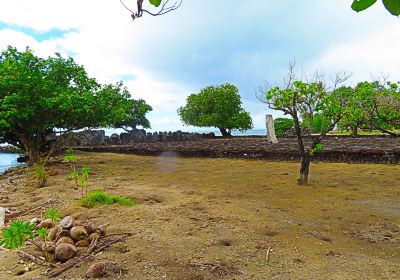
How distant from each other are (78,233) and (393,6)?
4.29 metres

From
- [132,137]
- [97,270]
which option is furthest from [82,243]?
[132,137]

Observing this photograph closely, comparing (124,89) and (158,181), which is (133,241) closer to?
(158,181)

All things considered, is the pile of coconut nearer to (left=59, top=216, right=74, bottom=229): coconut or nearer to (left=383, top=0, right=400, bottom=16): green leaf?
(left=59, top=216, right=74, bottom=229): coconut

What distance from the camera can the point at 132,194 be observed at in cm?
749

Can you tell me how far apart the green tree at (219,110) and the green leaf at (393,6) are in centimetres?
2995

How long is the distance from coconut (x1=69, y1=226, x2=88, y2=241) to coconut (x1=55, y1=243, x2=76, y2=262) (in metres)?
0.31

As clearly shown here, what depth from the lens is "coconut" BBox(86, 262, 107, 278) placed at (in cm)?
344

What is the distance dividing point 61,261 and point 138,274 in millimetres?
1058

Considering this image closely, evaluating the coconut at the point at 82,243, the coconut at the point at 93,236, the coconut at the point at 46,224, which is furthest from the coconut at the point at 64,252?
the coconut at the point at 46,224

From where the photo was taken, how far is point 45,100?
11.4 meters

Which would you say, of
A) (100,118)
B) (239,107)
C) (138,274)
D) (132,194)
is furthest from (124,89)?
(239,107)

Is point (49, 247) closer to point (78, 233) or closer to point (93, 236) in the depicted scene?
point (78, 233)

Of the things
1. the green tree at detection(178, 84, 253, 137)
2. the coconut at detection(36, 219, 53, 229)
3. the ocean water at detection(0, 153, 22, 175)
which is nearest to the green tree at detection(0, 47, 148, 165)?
the ocean water at detection(0, 153, 22, 175)

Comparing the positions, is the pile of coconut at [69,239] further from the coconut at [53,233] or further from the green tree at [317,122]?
the green tree at [317,122]
